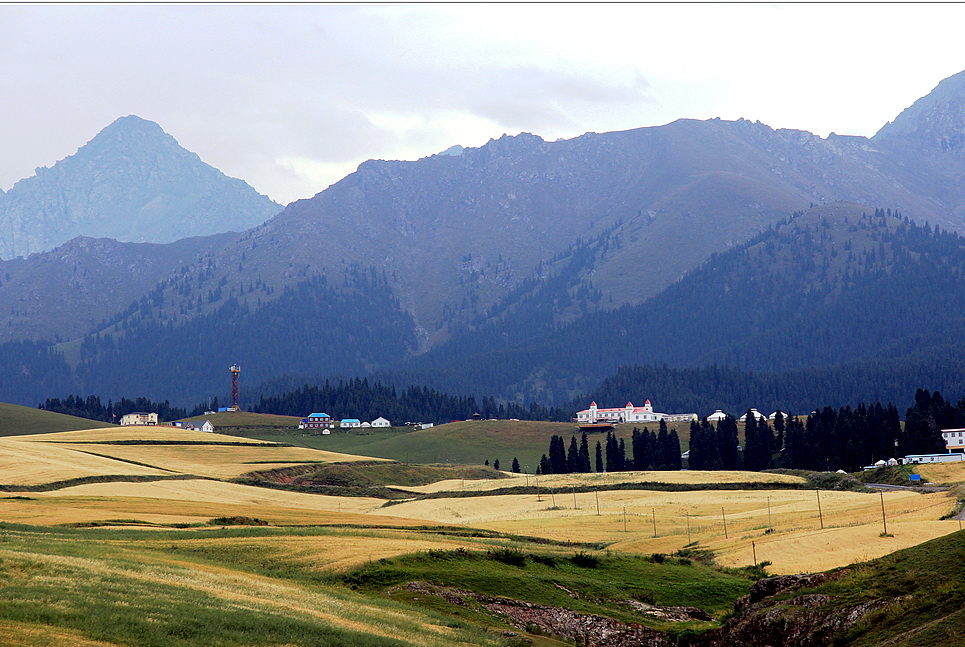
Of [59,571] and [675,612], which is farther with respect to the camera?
[675,612]

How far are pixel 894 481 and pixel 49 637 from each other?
12795cm

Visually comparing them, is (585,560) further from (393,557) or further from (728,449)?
(728,449)

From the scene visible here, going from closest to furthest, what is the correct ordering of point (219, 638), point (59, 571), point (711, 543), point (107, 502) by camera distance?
point (219, 638) < point (59, 571) < point (711, 543) < point (107, 502)

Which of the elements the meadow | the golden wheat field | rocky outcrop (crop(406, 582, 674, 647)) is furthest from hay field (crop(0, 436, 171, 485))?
rocky outcrop (crop(406, 582, 674, 647))

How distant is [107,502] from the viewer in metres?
98.7

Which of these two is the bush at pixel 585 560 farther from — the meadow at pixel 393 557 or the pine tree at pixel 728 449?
the pine tree at pixel 728 449

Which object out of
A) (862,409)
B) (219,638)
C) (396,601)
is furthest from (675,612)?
(862,409)

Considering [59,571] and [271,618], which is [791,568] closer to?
[271,618]

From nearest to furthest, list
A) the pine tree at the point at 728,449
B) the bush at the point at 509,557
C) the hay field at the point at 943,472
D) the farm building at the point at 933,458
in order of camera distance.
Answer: the bush at the point at 509,557, the hay field at the point at 943,472, the farm building at the point at 933,458, the pine tree at the point at 728,449

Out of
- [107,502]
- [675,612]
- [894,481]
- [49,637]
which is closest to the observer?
[49,637]

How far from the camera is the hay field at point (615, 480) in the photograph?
145875 millimetres

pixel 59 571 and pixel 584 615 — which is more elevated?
pixel 59 571

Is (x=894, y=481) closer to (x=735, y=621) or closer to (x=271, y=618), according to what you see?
(x=735, y=621)

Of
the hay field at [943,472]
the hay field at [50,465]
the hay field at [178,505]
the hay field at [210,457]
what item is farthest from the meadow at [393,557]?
the hay field at [210,457]
